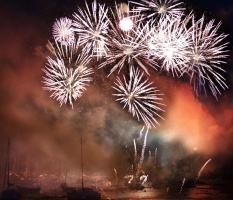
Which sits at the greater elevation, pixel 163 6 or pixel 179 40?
pixel 163 6

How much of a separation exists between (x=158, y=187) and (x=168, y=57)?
91725 mm

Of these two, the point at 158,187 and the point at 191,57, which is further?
the point at 158,187

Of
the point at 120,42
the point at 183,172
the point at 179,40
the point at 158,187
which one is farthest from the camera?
the point at 183,172

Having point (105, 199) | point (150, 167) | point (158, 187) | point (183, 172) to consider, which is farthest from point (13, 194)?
point (150, 167)

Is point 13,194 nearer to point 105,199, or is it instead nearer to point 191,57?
point 105,199

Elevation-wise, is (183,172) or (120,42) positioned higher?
(120,42)

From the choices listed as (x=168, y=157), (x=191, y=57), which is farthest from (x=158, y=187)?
(x=191, y=57)

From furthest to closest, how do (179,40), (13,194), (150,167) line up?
(150,167) < (13,194) < (179,40)

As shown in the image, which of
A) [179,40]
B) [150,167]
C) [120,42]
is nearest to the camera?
[179,40]

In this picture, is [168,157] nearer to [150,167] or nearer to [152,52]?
[150,167]

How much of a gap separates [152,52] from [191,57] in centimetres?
199

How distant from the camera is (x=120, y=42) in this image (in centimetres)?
1554

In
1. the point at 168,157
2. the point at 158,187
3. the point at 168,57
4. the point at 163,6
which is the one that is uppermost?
the point at 163,6

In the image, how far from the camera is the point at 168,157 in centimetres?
10394
